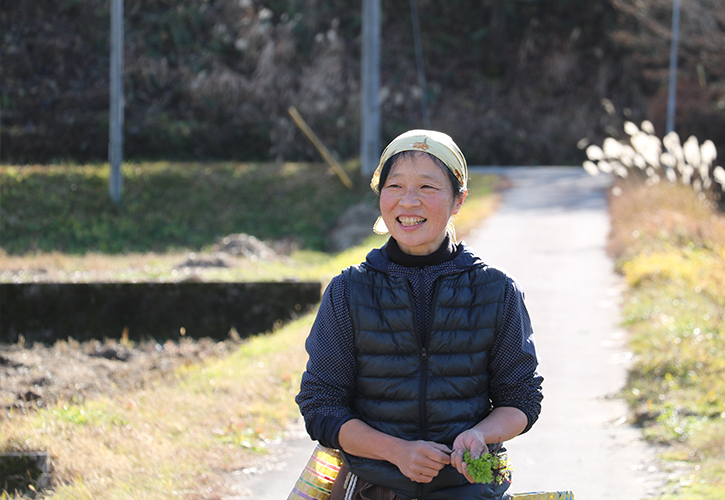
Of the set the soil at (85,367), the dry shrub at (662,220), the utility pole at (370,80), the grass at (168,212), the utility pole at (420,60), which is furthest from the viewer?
the utility pole at (420,60)

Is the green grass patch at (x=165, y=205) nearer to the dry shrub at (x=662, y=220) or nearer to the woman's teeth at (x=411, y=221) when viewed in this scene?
the dry shrub at (x=662, y=220)

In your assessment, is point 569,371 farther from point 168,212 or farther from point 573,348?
point 168,212

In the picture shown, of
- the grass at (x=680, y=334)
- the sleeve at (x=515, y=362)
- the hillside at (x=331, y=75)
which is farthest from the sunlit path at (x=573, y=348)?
the hillside at (x=331, y=75)

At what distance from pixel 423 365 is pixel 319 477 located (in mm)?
552

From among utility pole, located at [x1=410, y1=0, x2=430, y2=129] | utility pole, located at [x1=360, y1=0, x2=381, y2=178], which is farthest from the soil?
utility pole, located at [x1=410, y1=0, x2=430, y2=129]

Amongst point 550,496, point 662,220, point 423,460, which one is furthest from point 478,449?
point 662,220

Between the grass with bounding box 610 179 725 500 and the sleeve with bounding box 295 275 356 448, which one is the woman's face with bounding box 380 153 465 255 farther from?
the grass with bounding box 610 179 725 500

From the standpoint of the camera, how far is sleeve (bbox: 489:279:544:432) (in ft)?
9.61

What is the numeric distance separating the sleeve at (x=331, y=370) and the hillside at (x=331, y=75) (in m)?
20.7

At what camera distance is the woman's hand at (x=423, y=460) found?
2.73 metres

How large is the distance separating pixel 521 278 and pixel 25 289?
5.70 metres

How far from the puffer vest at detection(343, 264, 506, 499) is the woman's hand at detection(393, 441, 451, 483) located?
0.27ft

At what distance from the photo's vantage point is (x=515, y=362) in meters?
2.94

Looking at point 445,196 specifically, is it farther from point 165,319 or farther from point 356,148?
point 356,148
